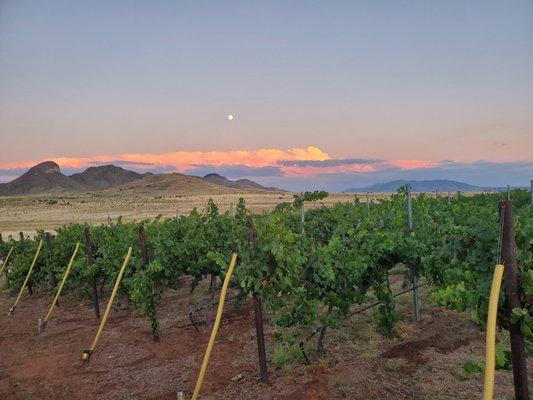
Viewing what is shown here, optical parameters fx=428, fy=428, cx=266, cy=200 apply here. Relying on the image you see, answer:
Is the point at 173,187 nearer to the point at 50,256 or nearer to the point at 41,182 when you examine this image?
the point at 41,182

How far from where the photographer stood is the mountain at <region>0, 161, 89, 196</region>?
6506 inches

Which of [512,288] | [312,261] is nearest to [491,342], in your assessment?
[512,288]

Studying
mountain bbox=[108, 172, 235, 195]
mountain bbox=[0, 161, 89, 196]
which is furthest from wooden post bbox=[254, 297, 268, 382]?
mountain bbox=[0, 161, 89, 196]

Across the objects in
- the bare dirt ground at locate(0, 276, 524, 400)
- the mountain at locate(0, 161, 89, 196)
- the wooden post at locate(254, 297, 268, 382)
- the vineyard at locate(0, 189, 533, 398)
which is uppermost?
the mountain at locate(0, 161, 89, 196)

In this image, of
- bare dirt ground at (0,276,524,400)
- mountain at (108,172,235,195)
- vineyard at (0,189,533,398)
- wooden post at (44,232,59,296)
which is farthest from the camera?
mountain at (108,172,235,195)

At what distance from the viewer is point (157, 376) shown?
7.38m

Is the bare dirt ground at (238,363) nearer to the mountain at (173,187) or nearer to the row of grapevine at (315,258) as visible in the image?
the row of grapevine at (315,258)

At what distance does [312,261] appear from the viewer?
6.93 metres

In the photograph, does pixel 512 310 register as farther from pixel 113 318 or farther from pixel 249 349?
pixel 113 318

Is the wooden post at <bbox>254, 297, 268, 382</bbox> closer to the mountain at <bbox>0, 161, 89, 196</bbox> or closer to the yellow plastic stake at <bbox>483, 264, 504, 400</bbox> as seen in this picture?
the yellow plastic stake at <bbox>483, 264, 504, 400</bbox>

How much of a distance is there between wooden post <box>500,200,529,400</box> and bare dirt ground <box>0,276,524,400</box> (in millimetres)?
2299

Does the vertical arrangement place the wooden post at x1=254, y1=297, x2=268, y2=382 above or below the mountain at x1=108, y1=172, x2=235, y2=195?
below

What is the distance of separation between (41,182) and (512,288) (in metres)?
197

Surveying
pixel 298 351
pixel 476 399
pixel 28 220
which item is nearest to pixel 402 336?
pixel 298 351
